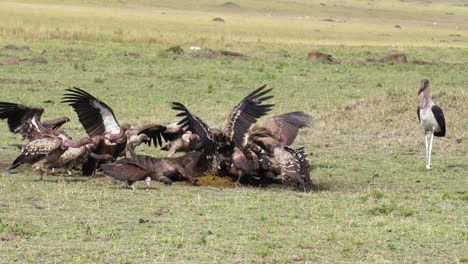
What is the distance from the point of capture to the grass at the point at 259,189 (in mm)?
6500

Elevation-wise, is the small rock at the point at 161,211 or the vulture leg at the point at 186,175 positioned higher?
the small rock at the point at 161,211

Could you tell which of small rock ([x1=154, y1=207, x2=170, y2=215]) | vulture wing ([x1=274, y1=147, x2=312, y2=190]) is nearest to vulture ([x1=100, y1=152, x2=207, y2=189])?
vulture wing ([x1=274, y1=147, x2=312, y2=190])

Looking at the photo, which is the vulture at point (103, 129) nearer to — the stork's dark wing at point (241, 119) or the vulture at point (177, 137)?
the vulture at point (177, 137)

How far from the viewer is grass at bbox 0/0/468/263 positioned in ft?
21.3

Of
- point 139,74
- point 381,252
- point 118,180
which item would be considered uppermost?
point 381,252

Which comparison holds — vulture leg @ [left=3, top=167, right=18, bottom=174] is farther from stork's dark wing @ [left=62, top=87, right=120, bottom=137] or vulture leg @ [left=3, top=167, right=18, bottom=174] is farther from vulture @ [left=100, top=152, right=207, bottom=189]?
vulture @ [left=100, top=152, right=207, bottom=189]

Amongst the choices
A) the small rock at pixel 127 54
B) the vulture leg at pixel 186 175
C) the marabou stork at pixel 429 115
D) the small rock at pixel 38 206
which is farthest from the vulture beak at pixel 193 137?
the small rock at pixel 127 54

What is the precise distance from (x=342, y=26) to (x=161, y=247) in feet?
196

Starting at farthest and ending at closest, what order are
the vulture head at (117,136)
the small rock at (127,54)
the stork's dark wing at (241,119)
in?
1. the small rock at (127,54)
2. the vulture head at (117,136)
3. the stork's dark wing at (241,119)

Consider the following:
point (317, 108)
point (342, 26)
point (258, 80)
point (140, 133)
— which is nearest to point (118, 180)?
point (140, 133)

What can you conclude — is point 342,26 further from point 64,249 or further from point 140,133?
point 64,249

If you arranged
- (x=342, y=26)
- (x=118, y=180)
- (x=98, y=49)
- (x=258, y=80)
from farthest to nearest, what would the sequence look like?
1. (x=342, y=26)
2. (x=98, y=49)
3. (x=258, y=80)
4. (x=118, y=180)

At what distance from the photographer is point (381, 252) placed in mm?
6469

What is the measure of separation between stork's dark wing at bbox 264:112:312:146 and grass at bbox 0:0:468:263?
714 mm
